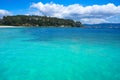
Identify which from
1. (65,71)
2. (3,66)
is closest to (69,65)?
(65,71)

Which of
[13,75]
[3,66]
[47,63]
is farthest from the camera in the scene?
[47,63]

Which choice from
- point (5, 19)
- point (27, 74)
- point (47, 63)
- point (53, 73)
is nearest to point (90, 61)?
point (47, 63)

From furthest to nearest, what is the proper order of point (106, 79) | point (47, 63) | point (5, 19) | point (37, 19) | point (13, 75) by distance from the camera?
point (37, 19), point (5, 19), point (47, 63), point (13, 75), point (106, 79)

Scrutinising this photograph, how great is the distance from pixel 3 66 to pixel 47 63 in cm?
263

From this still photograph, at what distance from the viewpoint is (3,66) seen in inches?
416

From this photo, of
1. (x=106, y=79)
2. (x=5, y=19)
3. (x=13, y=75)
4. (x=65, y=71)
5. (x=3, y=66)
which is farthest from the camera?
(x=5, y=19)

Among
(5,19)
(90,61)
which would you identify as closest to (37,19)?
(5,19)

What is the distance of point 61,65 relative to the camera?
36.4 feet

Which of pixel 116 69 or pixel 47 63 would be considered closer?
pixel 116 69

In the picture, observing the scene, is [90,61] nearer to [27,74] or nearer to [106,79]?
[106,79]

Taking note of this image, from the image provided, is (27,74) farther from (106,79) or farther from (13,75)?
(106,79)

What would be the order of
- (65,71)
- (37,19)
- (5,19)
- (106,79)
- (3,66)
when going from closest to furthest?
(106,79) < (65,71) < (3,66) < (5,19) < (37,19)

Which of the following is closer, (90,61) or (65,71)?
(65,71)

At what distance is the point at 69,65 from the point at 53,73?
6.32ft
